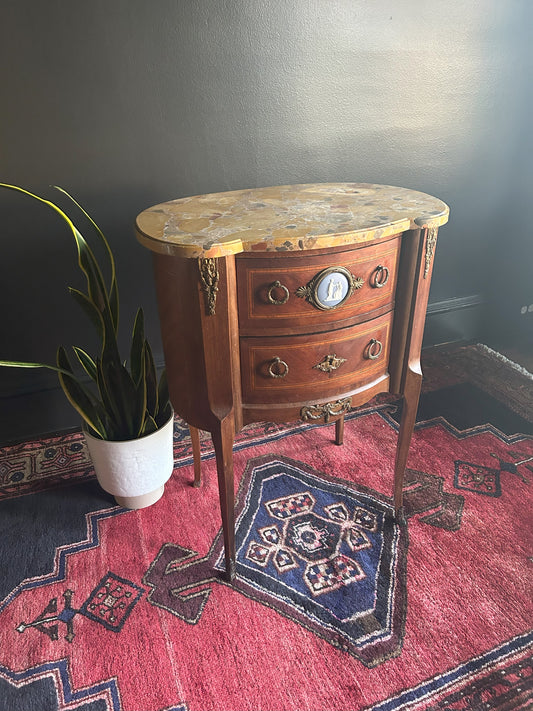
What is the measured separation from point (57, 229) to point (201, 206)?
1.52 feet

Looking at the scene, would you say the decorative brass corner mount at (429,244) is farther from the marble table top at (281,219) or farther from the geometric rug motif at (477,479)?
the geometric rug motif at (477,479)

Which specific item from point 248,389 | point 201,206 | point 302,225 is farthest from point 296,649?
point 201,206

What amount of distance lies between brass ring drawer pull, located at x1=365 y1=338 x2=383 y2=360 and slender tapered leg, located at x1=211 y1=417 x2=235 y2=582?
290 mm

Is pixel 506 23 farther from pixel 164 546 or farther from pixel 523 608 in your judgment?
pixel 164 546

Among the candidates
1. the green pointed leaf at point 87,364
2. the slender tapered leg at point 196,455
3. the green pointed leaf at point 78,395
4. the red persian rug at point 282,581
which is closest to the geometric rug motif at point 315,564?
the red persian rug at point 282,581

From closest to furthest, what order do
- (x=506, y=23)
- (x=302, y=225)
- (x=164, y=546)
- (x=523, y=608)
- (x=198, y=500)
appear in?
1. (x=302, y=225)
2. (x=523, y=608)
3. (x=164, y=546)
4. (x=198, y=500)
5. (x=506, y=23)

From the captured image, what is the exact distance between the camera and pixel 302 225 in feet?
2.71

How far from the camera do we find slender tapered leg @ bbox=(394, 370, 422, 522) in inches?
39.1

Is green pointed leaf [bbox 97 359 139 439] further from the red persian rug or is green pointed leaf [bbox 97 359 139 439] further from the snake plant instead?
the red persian rug

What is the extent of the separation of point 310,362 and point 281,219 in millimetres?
260

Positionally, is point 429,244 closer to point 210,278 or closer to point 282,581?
point 210,278

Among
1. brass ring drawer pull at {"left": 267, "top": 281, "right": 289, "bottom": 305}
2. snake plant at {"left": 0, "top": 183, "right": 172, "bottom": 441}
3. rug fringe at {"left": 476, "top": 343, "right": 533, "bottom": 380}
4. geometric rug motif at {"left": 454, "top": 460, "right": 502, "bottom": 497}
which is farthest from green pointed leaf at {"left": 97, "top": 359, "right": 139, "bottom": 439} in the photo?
rug fringe at {"left": 476, "top": 343, "right": 533, "bottom": 380}

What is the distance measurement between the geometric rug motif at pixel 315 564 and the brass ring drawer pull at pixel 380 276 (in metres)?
0.57

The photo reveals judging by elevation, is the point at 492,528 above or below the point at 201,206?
below
